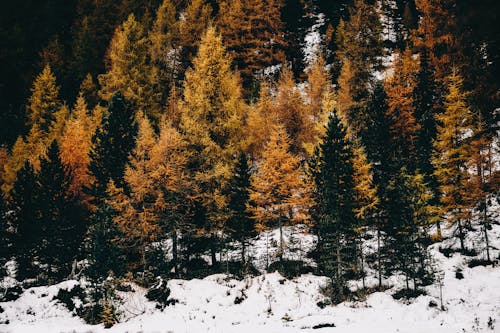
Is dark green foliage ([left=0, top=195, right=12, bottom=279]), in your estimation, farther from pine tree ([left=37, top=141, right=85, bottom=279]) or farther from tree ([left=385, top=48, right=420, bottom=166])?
tree ([left=385, top=48, right=420, bottom=166])

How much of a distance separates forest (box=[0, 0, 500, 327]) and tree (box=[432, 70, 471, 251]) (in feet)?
0.34

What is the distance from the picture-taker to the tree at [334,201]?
21328 millimetres

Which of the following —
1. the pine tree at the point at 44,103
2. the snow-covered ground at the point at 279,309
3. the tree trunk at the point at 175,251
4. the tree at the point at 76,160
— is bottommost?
the snow-covered ground at the point at 279,309

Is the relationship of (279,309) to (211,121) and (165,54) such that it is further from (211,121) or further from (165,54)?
(165,54)

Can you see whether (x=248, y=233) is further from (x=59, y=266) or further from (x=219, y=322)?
(x=59, y=266)

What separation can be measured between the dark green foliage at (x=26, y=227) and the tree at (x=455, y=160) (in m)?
29.6

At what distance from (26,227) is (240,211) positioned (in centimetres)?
1724

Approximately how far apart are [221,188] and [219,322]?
8.54m

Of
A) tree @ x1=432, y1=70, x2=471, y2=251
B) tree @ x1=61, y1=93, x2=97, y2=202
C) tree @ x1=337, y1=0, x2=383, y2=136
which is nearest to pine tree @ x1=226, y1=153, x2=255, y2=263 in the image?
tree @ x1=432, y1=70, x2=471, y2=251

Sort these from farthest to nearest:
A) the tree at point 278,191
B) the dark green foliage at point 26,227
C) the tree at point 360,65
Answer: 1. the tree at point 360,65
2. the dark green foliage at point 26,227
3. the tree at point 278,191

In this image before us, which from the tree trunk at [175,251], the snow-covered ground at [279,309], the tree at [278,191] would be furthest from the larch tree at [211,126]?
the snow-covered ground at [279,309]

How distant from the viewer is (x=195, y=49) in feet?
143

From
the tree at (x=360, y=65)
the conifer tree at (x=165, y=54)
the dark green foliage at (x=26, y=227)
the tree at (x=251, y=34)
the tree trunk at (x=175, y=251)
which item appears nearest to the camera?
the tree trunk at (x=175, y=251)

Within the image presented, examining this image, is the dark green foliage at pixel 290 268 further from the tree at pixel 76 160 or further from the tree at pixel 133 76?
the tree at pixel 133 76
